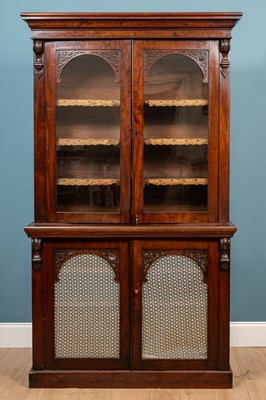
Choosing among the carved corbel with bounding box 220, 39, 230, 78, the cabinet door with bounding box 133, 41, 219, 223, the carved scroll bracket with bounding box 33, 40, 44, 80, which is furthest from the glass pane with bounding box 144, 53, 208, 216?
the carved scroll bracket with bounding box 33, 40, 44, 80

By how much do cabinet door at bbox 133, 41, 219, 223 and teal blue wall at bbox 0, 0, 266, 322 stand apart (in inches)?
29.1

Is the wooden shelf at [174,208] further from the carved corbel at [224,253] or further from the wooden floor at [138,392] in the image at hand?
the wooden floor at [138,392]

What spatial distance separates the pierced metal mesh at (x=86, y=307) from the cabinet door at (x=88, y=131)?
0.89 ft

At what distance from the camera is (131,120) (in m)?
3.39

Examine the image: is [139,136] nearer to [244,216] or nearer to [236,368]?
[244,216]

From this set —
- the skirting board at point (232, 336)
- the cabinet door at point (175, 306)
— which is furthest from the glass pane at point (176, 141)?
the skirting board at point (232, 336)

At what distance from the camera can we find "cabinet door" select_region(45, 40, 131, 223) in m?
3.38

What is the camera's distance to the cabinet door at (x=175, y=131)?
11.0 ft

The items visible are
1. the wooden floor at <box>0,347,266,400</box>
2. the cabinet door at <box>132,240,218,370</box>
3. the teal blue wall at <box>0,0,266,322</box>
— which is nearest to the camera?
the wooden floor at <box>0,347,266,400</box>

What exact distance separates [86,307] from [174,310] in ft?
1.56

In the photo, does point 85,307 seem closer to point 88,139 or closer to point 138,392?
point 138,392

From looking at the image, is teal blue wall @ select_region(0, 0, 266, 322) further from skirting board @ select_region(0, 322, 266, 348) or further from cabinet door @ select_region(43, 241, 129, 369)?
cabinet door @ select_region(43, 241, 129, 369)

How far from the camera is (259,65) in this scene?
4.06 meters

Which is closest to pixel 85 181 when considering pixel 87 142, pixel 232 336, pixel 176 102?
pixel 87 142
